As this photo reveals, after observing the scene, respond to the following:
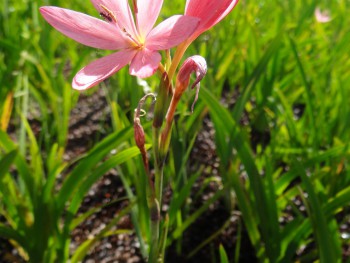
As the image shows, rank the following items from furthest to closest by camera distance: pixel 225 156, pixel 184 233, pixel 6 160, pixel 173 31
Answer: pixel 184 233
pixel 225 156
pixel 6 160
pixel 173 31

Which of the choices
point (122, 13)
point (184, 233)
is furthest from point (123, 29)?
point (184, 233)

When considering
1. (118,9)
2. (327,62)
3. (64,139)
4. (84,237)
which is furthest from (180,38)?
(327,62)

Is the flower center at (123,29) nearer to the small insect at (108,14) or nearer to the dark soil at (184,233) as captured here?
the small insect at (108,14)

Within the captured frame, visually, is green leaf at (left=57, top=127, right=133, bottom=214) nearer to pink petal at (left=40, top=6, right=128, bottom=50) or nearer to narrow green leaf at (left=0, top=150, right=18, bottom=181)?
narrow green leaf at (left=0, top=150, right=18, bottom=181)

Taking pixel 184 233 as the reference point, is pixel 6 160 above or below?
above

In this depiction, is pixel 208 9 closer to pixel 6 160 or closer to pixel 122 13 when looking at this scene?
pixel 122 13

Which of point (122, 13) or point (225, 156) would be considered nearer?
point (122, 13)

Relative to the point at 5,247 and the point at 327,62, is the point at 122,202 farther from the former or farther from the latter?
the point at 327,62

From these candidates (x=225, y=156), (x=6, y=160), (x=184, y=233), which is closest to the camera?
(x=6, y=160)
